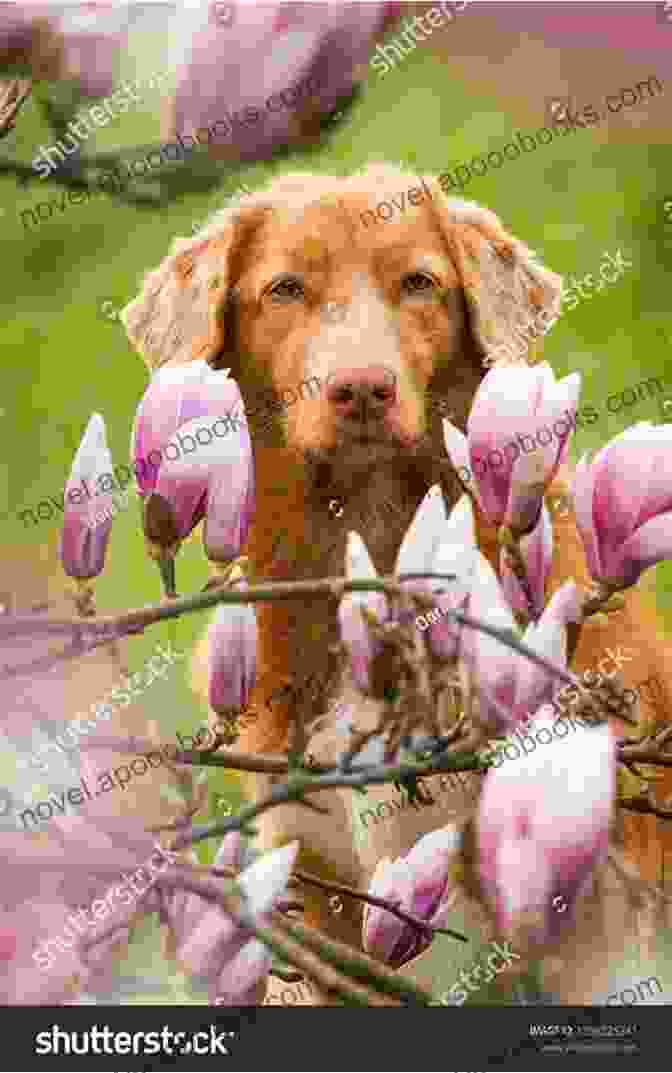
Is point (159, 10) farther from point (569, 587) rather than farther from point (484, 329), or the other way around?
point (569, 587)

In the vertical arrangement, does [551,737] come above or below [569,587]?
below

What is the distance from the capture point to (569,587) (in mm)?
→ 1162

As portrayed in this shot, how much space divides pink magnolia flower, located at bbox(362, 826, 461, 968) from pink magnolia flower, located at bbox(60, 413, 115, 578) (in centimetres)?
43

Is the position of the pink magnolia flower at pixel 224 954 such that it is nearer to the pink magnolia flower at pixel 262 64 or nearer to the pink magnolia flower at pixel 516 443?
the pink magnolia flower at pixel 516 443

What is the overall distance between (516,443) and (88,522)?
395 millimetres

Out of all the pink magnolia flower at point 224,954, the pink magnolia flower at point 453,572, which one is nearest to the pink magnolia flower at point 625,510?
the pink magnolia flower at point 453,572

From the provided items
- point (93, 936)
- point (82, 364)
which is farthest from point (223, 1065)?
point (82, 364)

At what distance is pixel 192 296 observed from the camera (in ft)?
4.67

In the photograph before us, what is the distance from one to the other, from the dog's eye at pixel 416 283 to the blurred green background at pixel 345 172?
12 cm

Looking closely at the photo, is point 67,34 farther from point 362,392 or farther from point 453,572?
point 453,572

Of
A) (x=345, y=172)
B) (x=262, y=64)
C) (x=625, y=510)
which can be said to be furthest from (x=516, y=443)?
(x=262, y=64)

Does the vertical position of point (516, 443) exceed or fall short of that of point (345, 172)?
it falls short

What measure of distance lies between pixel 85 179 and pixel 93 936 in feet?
2.64

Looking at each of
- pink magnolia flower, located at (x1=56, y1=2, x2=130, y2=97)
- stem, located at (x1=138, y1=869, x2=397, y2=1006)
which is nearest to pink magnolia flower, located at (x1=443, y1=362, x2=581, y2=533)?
stem, located at (x1=138, y1=869, x2=397, y2=1006)
